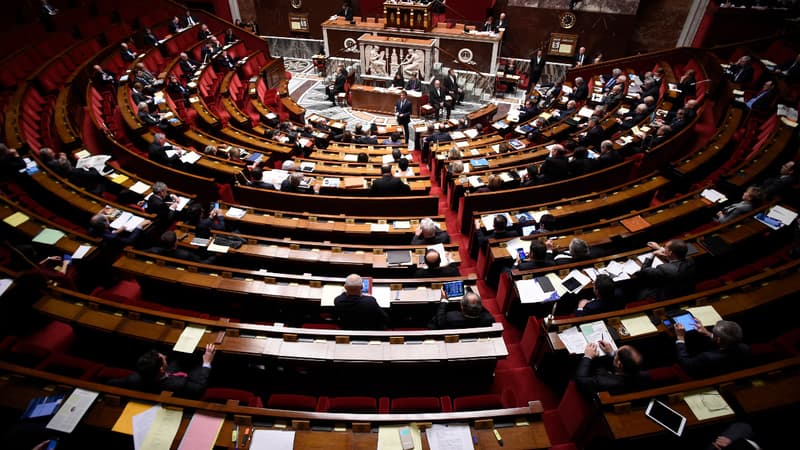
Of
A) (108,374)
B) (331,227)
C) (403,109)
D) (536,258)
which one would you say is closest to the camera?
(108,374)

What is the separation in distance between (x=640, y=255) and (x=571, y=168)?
2.57 metres

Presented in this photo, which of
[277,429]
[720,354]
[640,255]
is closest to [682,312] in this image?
[720,354]

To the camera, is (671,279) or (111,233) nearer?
(671,279)

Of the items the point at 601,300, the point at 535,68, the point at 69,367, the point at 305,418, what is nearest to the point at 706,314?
the point at 601,300

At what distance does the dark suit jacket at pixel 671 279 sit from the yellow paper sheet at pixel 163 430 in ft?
16.5

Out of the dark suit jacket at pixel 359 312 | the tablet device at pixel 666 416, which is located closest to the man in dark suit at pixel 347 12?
the dark suit jacket at pixel 359 312

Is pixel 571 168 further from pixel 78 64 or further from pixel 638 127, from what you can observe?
pixel 78 64

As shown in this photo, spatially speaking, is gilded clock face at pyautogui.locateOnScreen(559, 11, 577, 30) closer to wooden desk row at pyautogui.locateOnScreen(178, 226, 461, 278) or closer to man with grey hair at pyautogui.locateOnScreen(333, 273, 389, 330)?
wooden desk row at pyautogui.locateOnScreen(178, 226, 461, 278)

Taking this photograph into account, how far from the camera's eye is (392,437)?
10.5 ft

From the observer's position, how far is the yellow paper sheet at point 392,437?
315 cm

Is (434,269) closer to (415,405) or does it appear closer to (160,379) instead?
(415,405)

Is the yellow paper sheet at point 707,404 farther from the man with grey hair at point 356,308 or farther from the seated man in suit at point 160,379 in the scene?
the seated man in suit at point 160,379

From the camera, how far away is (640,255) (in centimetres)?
499

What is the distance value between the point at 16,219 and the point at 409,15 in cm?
1339
